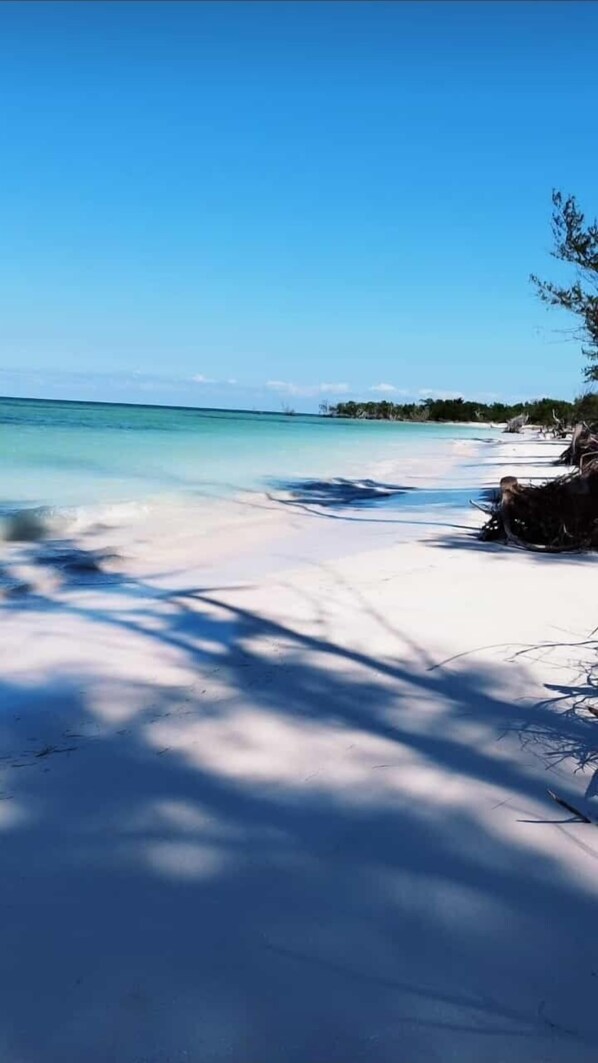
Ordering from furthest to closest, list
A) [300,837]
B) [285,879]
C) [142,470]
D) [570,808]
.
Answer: [142,470] < [570,808] < [300,837] < [285,879]

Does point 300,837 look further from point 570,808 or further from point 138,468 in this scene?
point 138,468

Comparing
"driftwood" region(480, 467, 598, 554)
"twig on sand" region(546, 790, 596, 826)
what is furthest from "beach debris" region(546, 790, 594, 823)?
"driftwood" region(480, 467, 598, 554)

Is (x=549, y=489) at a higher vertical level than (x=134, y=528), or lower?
higher

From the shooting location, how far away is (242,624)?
398 cm

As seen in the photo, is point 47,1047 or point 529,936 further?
point 529,936

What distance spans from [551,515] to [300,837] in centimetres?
547

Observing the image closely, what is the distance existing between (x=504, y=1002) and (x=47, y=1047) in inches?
31.9

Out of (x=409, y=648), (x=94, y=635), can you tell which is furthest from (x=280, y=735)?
(x=94, y=635)

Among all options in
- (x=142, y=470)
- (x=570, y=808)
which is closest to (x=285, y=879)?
(x=570, y=808)

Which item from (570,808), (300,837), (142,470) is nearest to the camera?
(300,837)

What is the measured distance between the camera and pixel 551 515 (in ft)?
22.2

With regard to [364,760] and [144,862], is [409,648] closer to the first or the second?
[364,760]

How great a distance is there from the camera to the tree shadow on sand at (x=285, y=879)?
4.29 ft

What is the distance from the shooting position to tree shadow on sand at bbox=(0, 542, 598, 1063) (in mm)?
1308
